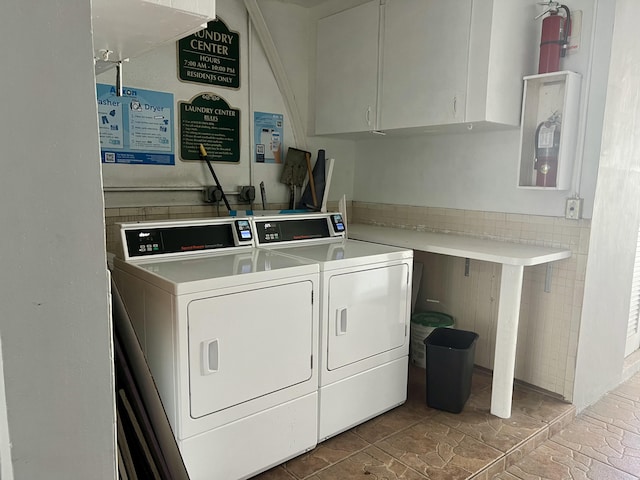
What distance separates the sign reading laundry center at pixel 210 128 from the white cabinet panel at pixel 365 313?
1.45 meters

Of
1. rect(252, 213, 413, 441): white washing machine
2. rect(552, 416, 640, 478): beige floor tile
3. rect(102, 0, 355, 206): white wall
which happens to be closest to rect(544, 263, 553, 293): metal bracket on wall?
rect(552, 416, 640, 478): beige floor tile

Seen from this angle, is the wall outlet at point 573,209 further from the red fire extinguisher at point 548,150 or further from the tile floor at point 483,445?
the tile floor at point 483,445

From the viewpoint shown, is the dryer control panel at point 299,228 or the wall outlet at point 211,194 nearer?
the dryer control panel at point 299,228

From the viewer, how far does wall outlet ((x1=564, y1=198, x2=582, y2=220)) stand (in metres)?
2.67

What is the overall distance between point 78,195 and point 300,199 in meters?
3.08

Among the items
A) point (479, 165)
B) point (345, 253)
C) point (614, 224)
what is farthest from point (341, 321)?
point (614, 224)

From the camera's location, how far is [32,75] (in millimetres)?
516

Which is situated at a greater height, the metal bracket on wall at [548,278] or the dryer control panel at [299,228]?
the dryer control panel at [299,228]

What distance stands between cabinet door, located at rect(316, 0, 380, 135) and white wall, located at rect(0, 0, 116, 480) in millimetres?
2824

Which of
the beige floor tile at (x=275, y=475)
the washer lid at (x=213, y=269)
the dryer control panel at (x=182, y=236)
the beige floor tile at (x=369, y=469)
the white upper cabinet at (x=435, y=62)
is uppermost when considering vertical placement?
the white upper cabinet at (x=435, y=62)

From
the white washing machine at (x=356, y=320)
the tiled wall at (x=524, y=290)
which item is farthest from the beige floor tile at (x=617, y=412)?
the white washing machine at (x=356, y=320)

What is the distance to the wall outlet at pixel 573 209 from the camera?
Result: 2.67m

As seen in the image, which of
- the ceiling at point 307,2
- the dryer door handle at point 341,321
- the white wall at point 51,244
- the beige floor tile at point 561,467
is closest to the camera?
the white wall at point 51,244

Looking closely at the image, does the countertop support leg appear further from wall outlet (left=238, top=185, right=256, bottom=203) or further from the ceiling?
the ceiling
